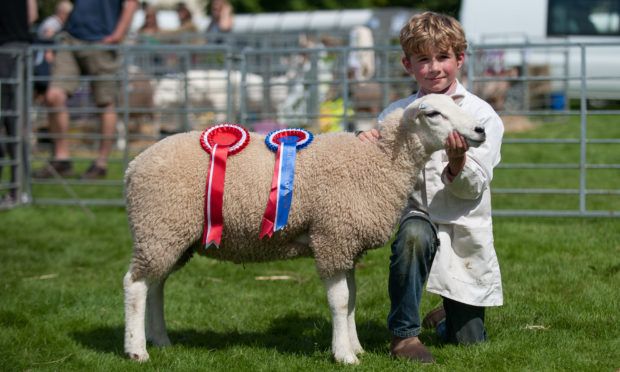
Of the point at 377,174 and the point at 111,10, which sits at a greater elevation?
the point at 111,10

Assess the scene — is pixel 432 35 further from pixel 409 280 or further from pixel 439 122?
pixel 409 280

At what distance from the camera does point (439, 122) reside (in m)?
2.89

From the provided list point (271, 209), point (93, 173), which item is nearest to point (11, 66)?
point (93, 173)

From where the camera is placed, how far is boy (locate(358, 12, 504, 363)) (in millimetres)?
3113

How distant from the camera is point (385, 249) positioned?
518cm

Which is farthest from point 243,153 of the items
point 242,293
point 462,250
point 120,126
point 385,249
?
point 120,126

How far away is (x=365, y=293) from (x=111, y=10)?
17.6 ft

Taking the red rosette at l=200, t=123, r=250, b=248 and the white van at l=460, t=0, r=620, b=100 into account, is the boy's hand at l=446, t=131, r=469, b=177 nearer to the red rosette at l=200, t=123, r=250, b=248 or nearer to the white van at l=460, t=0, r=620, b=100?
the red rosette at l=200, t=123, r=250, b=248

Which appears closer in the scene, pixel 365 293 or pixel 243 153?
pixel 243 153

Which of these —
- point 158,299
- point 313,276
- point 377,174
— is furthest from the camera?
point 313,276

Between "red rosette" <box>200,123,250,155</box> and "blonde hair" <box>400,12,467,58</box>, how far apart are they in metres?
0.86

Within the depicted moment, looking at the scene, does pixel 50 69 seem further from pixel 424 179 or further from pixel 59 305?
pixel 424 179

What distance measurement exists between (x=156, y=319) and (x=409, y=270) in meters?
1.27

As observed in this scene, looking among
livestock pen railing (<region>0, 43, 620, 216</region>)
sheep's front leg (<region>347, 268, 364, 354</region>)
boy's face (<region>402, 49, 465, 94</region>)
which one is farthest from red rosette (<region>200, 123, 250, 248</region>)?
livestock pen railing (<region>0, 43, 620, 216</region>)
